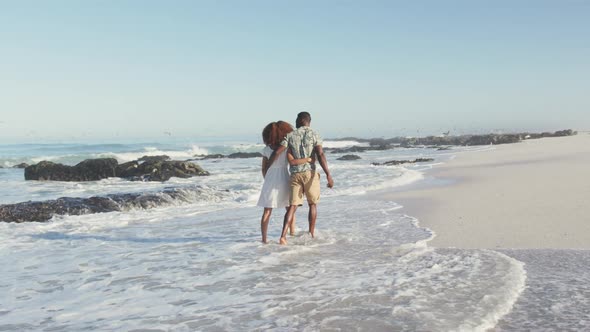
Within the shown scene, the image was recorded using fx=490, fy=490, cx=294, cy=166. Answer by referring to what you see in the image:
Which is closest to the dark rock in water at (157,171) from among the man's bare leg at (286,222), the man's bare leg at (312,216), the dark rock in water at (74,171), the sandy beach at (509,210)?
the dark rock in water at (74,171)

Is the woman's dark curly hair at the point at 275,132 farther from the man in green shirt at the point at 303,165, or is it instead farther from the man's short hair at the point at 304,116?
the man's short hair at the point at 304,116

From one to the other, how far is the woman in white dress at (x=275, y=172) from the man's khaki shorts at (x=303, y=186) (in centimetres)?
15

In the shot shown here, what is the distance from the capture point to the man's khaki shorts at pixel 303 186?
288 inches

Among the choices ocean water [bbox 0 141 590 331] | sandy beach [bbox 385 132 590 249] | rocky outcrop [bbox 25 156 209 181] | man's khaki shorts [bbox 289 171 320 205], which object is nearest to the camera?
ocean water [bbox 0 141 590 331]

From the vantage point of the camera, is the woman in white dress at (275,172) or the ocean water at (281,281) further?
the woman in white dress at (275,172)

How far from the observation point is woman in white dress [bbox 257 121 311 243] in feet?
23.7

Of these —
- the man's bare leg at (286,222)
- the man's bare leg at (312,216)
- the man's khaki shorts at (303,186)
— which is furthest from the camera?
the man's bare leg at (312,216)

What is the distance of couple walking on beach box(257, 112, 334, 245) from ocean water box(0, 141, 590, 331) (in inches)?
25.3

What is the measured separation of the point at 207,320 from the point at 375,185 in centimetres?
1229

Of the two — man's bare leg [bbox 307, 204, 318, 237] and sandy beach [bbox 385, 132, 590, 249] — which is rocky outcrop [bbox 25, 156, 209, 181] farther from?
man's bare leg [bbox 307, 204, 318, 237]

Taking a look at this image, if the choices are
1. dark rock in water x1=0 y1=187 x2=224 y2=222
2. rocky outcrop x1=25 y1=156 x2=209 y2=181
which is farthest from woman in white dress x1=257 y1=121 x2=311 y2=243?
rocky outcrop x1=25 y1=156 x2=209 y2=181

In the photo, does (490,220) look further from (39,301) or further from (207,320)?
(39,301)

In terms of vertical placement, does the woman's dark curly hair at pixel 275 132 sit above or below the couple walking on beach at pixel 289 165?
above

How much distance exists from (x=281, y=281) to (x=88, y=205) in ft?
27.8
